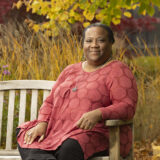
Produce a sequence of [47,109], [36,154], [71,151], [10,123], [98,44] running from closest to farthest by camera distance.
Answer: [71,151]
[36,154]
[98,44]
[47,109]
[10,123]

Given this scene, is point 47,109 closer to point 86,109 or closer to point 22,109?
point 86,109

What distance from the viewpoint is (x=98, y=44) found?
9.21ft

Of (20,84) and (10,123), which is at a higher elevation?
(20,84)

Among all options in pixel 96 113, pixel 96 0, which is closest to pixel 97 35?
pixel 96 113

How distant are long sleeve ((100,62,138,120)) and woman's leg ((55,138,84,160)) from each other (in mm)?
276

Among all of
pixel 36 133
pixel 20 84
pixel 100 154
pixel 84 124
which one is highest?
pixel 20 84

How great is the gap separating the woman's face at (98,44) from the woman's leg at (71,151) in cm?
71

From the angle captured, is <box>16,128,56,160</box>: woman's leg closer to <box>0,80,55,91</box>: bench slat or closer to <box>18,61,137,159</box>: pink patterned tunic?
<box>18,61,137,159</box>: pink patterned tunic

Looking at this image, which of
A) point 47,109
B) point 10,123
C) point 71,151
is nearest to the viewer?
point 71,151

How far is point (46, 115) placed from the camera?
9.47ft

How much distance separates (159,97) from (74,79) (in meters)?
2.32

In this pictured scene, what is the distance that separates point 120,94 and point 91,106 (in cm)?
23

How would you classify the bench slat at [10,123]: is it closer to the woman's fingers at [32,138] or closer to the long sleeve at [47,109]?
the long sleeve at [47,109]

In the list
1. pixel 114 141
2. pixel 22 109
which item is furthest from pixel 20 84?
pixel 114 141
